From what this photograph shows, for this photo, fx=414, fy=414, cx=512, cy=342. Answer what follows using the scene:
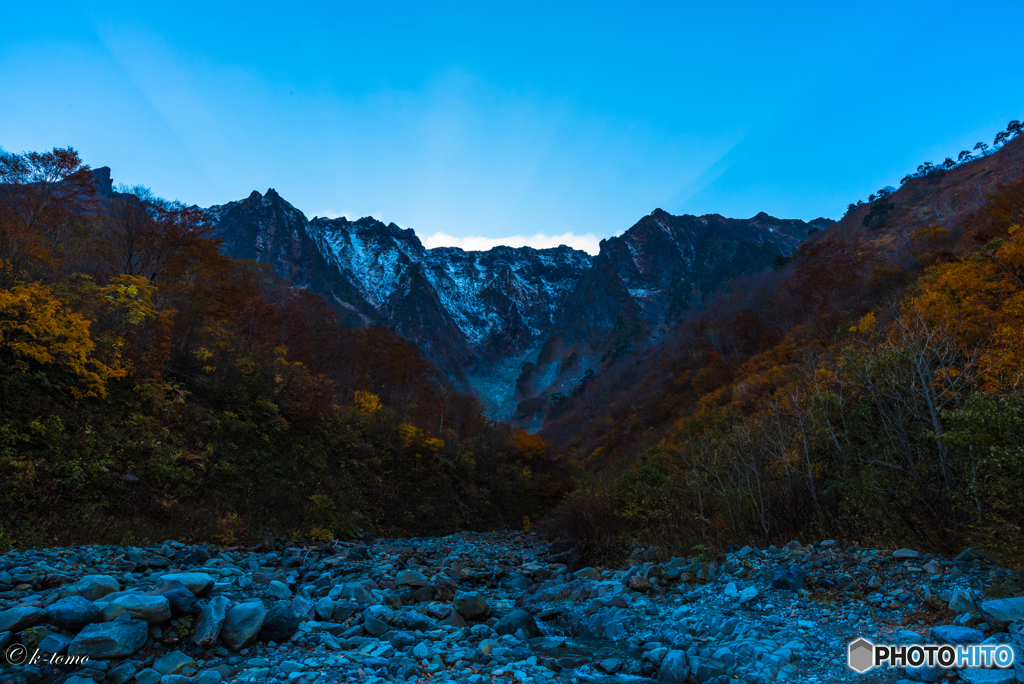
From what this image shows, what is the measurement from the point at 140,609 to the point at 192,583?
0.95 meters

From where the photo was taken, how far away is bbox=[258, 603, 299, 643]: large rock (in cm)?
461

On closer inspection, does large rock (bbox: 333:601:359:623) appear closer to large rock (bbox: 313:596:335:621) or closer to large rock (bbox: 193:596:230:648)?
large rock (bbox: 313:596:335:621)

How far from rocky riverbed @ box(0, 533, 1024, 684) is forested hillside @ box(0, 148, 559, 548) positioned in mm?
2732

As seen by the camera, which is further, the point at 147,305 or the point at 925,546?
the point at 147,305

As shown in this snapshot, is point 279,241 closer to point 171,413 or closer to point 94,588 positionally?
point 171,413

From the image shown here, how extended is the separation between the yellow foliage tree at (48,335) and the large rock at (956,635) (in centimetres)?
1634

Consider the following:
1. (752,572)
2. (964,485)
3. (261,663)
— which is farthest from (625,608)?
(964,485)

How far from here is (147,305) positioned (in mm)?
14477

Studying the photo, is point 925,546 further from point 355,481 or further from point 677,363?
point 677,363

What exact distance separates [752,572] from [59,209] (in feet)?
95.1

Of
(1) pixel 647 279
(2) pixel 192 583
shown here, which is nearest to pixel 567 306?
Result: (1) pixel 647 279

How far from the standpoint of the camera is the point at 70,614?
3.78 m

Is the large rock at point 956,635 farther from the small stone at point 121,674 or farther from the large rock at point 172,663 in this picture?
the small stone at point 121,674

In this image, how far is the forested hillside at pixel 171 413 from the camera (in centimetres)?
944
